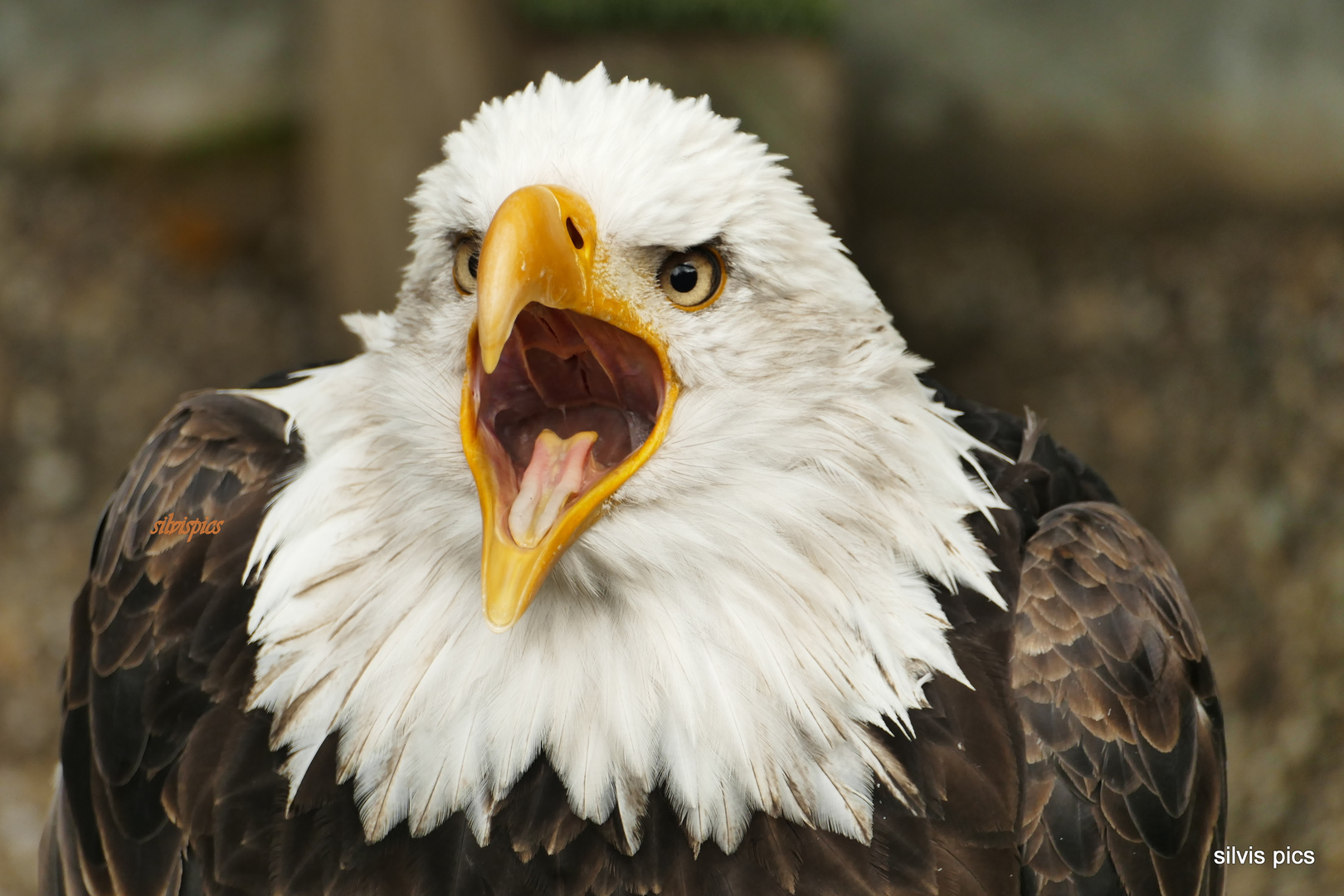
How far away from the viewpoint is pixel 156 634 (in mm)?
2160

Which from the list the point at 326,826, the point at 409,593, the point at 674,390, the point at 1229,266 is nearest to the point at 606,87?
the point at 674,390

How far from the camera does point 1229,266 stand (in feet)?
21.2

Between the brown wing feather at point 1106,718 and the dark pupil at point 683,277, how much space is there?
78 cm

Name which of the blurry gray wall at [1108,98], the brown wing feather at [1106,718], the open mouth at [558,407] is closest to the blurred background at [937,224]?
the blurry gray wall at [1108,98]

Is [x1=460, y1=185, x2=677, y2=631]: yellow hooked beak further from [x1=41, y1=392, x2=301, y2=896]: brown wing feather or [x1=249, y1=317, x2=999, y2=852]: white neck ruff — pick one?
[x1=41, y1=392, x2=301, y2=896]: brown wing feather

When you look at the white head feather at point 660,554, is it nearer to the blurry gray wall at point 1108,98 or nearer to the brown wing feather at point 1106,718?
the brown wing feather at point 1106,718

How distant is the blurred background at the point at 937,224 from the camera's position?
Answer: 5.80 metres

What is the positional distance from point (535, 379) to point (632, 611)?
36 cm

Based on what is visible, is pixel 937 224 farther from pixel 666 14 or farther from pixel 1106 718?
pixel 1106 718

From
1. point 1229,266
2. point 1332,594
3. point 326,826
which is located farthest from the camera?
point 1229,266

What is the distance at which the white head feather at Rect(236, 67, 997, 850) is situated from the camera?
5.70 feet

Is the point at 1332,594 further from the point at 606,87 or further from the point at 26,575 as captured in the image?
the point at 26,575

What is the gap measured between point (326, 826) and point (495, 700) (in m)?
0.34

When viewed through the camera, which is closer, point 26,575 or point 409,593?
point 409,593
